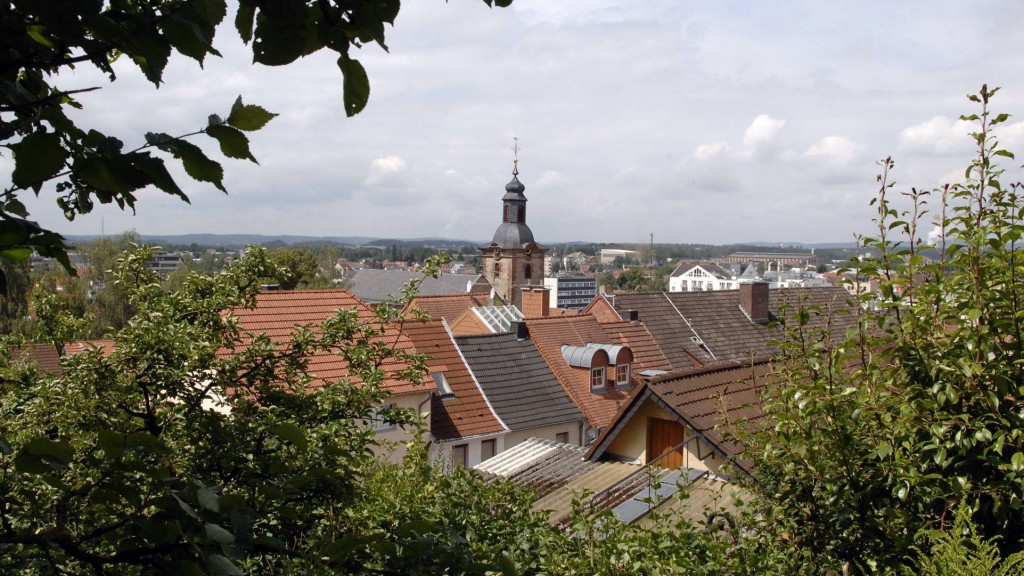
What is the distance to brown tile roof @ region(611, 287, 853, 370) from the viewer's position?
1102 inches

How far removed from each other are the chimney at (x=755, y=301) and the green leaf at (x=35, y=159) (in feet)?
100

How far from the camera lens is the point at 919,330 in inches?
169

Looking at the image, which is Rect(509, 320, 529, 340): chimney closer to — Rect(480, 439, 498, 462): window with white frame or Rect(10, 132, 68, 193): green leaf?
Rect(480, 439, 498, 462): window with white frame

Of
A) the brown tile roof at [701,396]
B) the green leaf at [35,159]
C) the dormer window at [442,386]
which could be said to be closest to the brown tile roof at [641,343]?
the dormer window at [442,386]

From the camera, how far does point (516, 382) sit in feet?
78.1

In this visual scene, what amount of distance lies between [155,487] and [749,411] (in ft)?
29.0

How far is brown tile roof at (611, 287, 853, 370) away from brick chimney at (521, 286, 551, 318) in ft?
9.49

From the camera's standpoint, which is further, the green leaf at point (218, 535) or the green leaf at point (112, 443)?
the green leaf at point (112, 443)

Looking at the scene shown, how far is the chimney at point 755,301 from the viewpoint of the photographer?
100ft

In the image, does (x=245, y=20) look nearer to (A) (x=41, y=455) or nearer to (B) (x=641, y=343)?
(A) (x=41, y=455)

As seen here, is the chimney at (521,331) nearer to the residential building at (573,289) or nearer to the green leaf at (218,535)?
the green leaf at (218,535)

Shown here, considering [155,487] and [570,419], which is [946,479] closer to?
[155,487]

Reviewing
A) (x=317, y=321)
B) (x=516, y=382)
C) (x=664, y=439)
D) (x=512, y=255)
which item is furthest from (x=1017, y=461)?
(x=512, y=255)

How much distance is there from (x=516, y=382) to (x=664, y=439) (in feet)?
42.0
